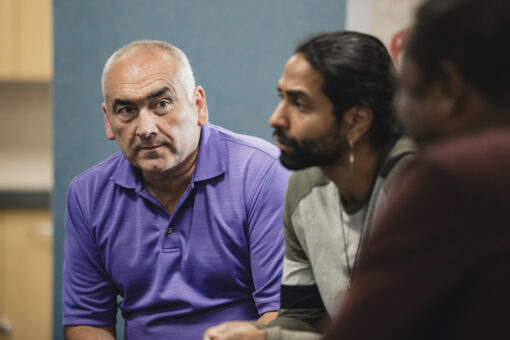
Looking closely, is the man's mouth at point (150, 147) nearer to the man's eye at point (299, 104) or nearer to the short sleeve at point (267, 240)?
the short sleeve at point (267, 240)

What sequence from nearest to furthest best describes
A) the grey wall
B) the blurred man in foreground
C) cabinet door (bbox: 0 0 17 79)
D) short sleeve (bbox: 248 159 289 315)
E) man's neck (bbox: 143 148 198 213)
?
the blurred man in foreground → short sleeve (bbox: 248 159 289 315) → man's neck (bbox: 143 148 198 213) → the grey wall → cabinet door (bbox: 0 0 17 79)

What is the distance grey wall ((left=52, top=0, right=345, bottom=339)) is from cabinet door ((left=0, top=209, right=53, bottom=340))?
1.10 meters

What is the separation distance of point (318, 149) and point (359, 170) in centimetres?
10

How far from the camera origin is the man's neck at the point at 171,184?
1.64m

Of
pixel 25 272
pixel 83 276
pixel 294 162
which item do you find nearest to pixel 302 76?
pixel 294 162

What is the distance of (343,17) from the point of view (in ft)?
7.28

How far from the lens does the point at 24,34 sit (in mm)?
3084

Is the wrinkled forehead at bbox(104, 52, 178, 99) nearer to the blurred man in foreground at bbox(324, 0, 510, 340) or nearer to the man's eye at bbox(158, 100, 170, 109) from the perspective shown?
the man's eye at bbox(158, 100, 170, 109)

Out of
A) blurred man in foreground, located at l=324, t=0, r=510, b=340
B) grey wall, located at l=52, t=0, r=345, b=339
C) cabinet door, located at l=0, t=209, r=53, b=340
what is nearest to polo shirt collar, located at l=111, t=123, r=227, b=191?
grey wall, located at l=52, t=0, r=345, b=339

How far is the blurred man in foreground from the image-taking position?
0.59 metres

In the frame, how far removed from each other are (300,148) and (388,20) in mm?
1190

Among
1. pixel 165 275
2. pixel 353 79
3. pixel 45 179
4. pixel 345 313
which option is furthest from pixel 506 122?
pixel 45 179

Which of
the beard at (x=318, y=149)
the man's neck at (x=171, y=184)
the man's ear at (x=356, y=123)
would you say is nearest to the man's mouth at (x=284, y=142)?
the beard at (x=318, y=149)

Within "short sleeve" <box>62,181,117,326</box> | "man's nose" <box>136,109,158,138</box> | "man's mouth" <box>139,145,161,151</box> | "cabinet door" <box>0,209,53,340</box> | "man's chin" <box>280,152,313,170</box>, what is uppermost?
"man's chin" <box>280,152,313,170</box>
